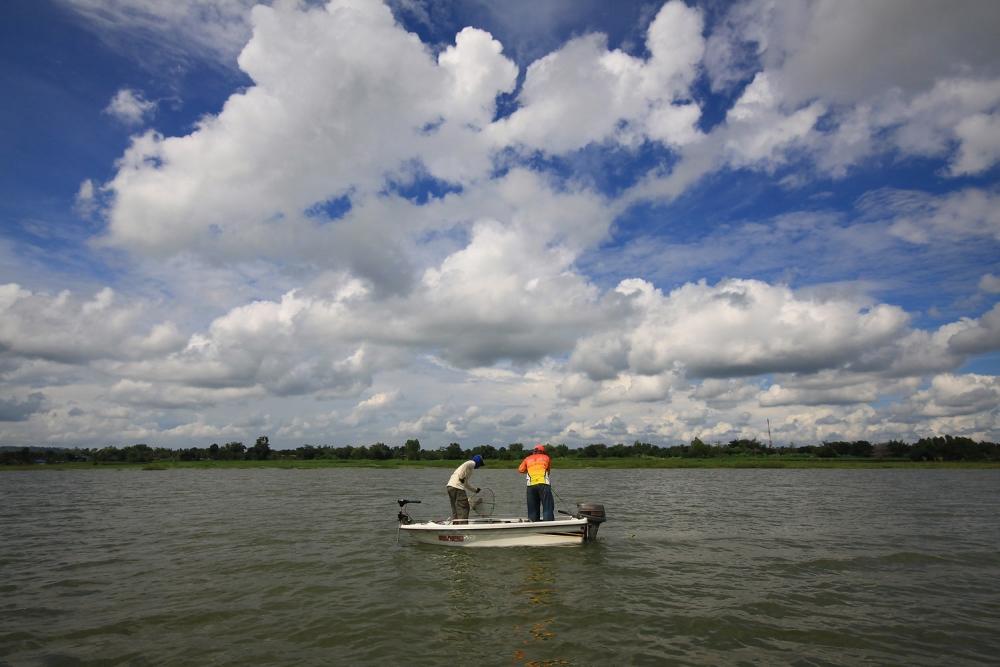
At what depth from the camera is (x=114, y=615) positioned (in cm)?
1219

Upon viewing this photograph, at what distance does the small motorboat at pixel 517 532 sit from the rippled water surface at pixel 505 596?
1.33 ft

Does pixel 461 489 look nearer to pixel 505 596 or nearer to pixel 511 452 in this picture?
pixel 505 596

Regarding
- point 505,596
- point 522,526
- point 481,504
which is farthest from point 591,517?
point 505,596

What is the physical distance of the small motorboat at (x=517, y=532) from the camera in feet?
62.2

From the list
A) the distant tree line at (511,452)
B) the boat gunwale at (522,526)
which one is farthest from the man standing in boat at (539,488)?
the distant tree line at (511,452)

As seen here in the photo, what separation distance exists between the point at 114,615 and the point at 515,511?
898 inches

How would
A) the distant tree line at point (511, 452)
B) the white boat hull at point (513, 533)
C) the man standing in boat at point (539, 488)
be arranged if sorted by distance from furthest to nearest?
the distant tree line at point (511, 452), the man standing in boat at point (539, 488), the white boat hull at point (513, 533)

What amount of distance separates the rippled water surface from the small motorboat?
1.33 feet

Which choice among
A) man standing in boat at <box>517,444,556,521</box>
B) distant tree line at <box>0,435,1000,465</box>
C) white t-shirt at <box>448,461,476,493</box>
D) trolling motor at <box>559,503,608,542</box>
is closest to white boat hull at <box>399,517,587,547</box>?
trolling motor at <box>559,503,608,542</box>

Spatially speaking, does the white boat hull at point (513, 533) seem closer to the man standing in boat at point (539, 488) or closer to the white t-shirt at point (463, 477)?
the man standing in boat at point (539, 488)

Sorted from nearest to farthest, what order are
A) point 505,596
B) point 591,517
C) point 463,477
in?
point 505,596, point 591,517, point 463,477

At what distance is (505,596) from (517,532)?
5464mm

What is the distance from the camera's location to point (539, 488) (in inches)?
797

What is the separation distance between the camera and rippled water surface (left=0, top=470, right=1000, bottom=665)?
1001cm
